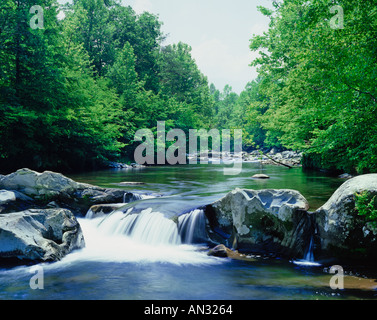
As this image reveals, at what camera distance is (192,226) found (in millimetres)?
8344

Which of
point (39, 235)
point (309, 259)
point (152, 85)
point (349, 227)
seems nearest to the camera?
point (349, 227)

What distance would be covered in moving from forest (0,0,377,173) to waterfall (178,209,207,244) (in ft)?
8.08

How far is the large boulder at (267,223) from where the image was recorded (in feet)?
23.1

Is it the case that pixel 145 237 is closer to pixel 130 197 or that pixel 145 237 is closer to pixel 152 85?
pixel 130 197

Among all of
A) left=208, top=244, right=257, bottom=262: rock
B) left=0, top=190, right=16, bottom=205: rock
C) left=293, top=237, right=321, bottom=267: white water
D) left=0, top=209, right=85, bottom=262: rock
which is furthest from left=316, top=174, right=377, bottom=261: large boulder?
left=0, top=190, right=16, bottom=205: rock

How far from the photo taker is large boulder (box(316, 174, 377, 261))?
608cm

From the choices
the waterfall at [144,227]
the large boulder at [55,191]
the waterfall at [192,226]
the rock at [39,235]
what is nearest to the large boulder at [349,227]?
the waterfall at [192,226]

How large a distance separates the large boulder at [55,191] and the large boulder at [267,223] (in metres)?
4.73

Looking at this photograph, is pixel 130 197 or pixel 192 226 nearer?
pixel 192 226

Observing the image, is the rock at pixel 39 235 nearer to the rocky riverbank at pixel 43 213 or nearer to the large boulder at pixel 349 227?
the rocky riverbank at pixel 43 213

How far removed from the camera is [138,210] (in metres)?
9.55

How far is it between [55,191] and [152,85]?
112ft

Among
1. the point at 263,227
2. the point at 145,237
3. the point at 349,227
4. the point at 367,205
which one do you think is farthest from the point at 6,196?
the point at 367,205
